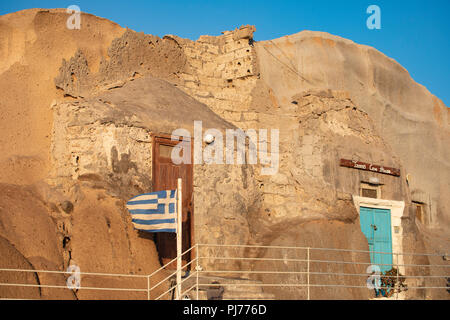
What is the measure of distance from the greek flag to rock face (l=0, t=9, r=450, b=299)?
589 millimetres

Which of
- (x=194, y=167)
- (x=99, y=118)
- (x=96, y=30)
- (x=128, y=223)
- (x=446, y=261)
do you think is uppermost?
(x=96, y=30)

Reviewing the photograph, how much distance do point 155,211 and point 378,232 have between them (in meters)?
8.85

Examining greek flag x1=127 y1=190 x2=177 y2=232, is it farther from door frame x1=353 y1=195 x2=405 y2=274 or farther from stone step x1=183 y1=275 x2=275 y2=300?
door frame x1=353 y1=195 x2=405 y2=274

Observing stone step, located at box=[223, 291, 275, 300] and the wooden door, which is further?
the wooden door

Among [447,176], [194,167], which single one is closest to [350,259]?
[194,167]

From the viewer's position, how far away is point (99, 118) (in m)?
13.1

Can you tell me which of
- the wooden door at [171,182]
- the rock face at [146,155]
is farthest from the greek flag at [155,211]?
the wooden door at [171,182]

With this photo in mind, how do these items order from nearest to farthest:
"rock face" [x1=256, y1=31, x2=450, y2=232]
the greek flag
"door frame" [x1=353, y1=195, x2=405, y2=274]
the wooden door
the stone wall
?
Result: the greek flag
the wooden door
"door frame" [x1=353, y1=195, x2=405, y2=274]
the stone wall
"rock face" [x1=256, y1=31, x2=450, y2=232]

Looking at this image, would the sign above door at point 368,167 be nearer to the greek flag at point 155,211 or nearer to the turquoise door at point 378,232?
the turquoise door at point 378,232

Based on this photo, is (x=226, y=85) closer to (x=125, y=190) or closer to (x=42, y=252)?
(x=125, y=190)

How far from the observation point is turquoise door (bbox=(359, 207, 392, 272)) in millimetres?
17156

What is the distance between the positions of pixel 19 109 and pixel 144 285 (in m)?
6.90

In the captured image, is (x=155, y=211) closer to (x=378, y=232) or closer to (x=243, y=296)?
(x=243, y=296)

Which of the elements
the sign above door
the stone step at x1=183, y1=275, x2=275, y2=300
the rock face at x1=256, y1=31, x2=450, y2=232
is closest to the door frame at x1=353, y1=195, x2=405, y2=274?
the sign above door
